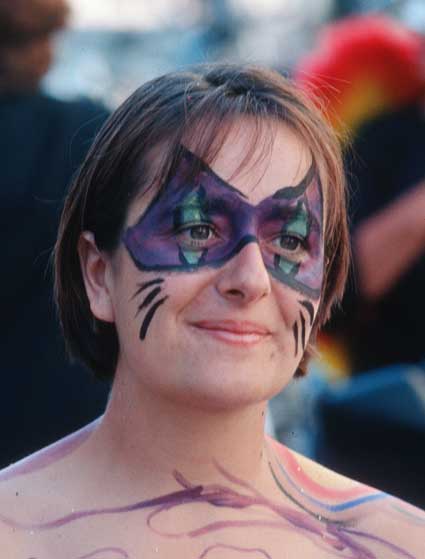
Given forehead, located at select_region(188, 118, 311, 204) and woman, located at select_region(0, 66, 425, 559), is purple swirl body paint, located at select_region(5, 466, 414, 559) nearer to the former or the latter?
woman, located at select_region(0, 66, 425, 559)

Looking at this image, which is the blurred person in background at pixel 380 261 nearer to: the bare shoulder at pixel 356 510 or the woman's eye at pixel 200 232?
the bare shoulder at pixel 356 510

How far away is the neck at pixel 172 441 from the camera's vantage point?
2.39m

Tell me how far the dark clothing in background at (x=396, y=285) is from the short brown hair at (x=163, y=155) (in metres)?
1.49

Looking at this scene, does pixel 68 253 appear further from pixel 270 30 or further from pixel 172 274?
pixel 270 30

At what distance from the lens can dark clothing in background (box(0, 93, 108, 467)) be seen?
3.32 meters

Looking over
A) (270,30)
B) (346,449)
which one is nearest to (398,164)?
(346,449)

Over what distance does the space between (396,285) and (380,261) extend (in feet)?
0.31

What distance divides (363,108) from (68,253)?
1864 mm

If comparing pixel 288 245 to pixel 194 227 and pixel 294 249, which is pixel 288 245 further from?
pixel 194 227

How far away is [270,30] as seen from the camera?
35.1ft

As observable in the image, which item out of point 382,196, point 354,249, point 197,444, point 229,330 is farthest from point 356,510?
point 382,196

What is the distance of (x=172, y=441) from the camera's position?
2406 mm

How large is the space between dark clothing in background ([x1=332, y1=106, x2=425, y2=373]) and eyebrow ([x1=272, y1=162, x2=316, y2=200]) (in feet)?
5.49

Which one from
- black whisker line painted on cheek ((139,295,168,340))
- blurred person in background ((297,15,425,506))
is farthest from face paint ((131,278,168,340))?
blurred person in background ((297,15,425,506))
